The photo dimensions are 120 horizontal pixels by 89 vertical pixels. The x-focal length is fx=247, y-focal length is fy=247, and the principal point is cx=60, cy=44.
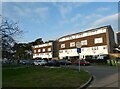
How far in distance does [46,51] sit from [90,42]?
3697cm

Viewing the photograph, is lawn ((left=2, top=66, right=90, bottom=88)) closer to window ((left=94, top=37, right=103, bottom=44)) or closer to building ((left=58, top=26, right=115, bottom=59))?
building ((left=58, top=26, right=115, bottom=59))

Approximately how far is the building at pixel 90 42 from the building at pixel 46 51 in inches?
390

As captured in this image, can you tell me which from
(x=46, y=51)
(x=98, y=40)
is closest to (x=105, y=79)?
(x=98, y=40)

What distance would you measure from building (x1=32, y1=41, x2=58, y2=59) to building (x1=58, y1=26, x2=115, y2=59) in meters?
9.90

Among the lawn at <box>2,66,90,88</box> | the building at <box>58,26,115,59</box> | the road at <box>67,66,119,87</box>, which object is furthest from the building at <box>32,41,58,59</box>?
the lawn at <box>2,66,90,88</box>

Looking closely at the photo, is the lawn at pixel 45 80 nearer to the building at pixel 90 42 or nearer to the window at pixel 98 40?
the building at pixel 90 42

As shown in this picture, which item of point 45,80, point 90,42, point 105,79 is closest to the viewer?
point 45,80

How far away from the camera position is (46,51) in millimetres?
117000

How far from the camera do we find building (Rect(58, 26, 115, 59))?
75812 mm

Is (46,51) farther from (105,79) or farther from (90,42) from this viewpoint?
(105,79)

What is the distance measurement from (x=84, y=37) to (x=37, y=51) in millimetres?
44498

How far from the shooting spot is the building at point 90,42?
75.8 m

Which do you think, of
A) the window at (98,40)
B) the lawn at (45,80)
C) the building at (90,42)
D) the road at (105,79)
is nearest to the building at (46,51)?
the building at (90,42)

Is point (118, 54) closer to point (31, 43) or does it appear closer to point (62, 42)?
point (62, 42)
